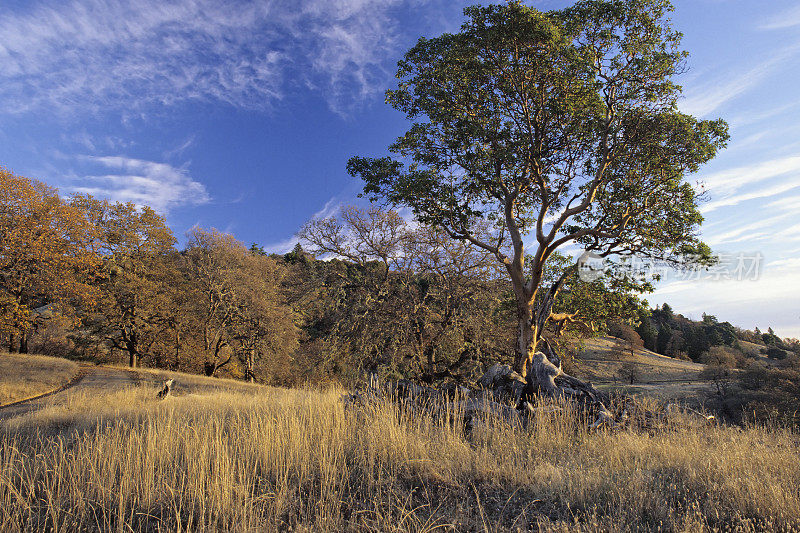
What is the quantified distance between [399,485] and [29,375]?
1160 inches

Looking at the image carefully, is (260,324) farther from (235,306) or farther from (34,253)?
(34,253)

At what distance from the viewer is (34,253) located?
25.0 m

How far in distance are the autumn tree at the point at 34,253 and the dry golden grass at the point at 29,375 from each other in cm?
210

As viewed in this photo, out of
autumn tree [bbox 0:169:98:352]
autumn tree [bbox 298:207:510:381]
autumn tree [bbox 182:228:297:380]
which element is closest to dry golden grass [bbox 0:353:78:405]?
autumn tree [bbox 0:169:98:352]

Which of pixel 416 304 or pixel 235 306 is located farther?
pixel 235 306

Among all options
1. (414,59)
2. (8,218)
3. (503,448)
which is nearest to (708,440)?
(503,448)

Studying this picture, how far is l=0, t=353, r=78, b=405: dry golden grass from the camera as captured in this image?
20688 millimetres

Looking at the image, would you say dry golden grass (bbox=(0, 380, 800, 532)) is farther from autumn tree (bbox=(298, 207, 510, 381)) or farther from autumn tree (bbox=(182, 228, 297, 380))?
autumn tree (bbox=(182, 228, 297, 380))

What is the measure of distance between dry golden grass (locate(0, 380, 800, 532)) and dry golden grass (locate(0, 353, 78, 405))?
2061 cm

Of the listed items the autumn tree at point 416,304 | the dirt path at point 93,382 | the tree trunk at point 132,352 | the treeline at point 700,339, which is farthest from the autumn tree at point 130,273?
the treeline at point 700,339

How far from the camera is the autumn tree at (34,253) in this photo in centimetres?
2488

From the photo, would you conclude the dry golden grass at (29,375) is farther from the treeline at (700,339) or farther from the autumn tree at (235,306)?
the treeline at (700,339)

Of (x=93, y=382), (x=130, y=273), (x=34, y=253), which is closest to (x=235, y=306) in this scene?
(x=130, y=273)

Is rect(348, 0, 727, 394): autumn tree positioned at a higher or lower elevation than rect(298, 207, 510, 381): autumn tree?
higher
